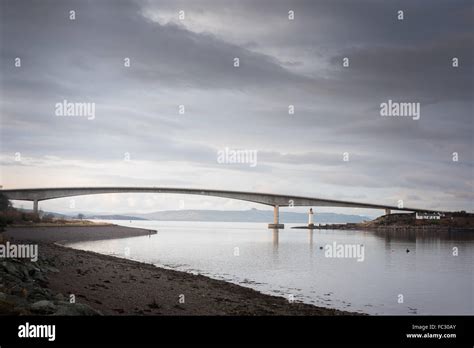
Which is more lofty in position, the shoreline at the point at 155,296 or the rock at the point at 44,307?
the rock at the point at 44,307

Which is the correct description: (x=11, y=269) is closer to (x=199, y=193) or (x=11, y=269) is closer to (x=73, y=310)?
(x=73, y=310)

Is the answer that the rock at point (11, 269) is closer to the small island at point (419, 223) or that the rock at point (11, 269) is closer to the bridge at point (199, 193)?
the bridge at point (199, 193)

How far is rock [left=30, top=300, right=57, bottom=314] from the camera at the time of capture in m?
10.3

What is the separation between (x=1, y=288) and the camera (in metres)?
12.3

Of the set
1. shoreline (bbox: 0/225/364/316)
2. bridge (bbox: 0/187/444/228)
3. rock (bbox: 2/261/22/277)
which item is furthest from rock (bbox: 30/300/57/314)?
bridge (bbox: 0/187/444/228)

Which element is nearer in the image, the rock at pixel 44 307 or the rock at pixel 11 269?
the rock at pixel 44 307

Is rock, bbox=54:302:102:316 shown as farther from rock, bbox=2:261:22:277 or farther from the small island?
the small island

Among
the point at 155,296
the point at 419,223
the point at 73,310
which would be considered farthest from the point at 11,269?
the point at 419,223

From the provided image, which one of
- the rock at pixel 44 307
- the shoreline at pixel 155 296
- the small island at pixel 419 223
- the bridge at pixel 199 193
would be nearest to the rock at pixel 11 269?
the shoreline at pixel 155 296

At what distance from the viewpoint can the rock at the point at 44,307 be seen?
1033 centimetres
